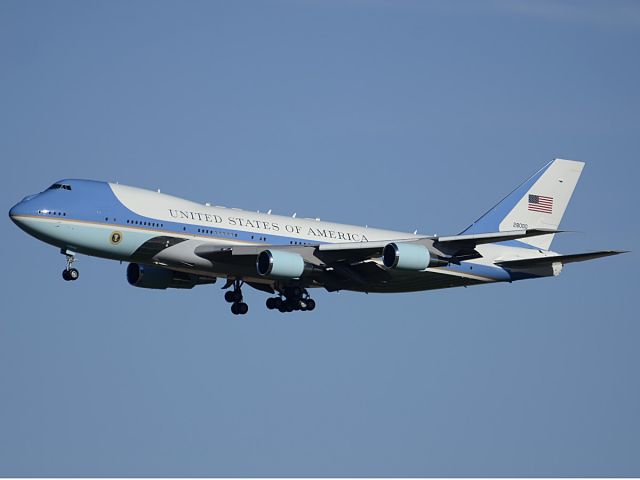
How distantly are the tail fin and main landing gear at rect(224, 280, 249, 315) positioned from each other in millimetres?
12983

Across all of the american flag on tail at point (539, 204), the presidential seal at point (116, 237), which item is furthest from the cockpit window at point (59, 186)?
the american flag on tail at point (539, 204)

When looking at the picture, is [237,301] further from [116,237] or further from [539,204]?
[539,204]

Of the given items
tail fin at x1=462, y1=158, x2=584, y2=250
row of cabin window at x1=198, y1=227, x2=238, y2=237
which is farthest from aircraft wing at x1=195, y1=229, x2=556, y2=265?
tail fin at x1=462, y1=158, x2=584, y2=250

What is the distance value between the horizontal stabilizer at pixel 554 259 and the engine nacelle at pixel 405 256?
7071mm

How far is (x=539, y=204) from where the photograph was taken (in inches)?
2894

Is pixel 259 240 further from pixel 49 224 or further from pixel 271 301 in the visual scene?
pixel 49 224

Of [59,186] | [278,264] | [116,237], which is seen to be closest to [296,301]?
[278,264]

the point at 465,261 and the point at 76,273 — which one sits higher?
Answer: the point at 465,261

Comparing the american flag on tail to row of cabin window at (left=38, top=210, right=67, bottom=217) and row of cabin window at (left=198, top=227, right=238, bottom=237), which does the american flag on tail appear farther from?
row of cabin window at (left=38, top=210, right=67, bottom=217)

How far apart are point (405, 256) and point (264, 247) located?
6.79 m

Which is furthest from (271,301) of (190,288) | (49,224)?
(49,224)

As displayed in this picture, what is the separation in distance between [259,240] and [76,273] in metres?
8.96

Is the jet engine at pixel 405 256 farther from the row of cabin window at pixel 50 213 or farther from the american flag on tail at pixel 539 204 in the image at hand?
the row of cabin window at pixel 50 213

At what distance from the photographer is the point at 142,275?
224 feet
